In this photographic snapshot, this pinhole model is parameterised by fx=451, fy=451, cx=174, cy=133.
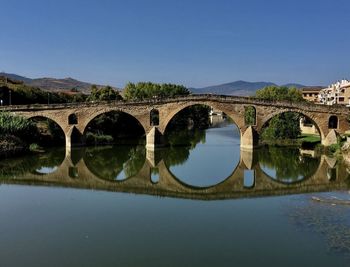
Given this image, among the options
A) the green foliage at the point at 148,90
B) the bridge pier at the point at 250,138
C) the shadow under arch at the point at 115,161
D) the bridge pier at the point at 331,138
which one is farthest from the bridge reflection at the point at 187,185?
the green foliage at the point at 148,90

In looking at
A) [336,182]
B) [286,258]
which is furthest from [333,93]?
[286,258]

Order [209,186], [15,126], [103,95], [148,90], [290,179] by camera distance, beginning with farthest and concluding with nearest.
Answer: [148,90]
[103,95]
[15,126]
[290,179]
[209,186]

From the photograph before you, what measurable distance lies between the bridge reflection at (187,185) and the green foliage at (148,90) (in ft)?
126

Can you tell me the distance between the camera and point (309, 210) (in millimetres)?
19469

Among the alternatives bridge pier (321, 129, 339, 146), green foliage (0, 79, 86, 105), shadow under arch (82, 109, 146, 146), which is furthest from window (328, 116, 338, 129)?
green foliage (0, 79, 86, 105)

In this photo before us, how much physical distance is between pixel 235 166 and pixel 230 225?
1610 centimetres

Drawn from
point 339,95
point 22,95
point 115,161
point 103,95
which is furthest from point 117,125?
point 339,95

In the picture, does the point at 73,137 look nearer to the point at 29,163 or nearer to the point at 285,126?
the point at 29,163

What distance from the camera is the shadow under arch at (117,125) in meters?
52.9

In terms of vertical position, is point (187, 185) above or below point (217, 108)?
below

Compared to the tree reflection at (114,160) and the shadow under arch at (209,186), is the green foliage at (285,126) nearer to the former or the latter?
the tree reflection at (114,160)

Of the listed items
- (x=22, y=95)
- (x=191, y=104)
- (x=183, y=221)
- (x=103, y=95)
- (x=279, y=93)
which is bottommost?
(x=183, y=221)

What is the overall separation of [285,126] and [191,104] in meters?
11.5

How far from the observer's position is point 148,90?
243ft
